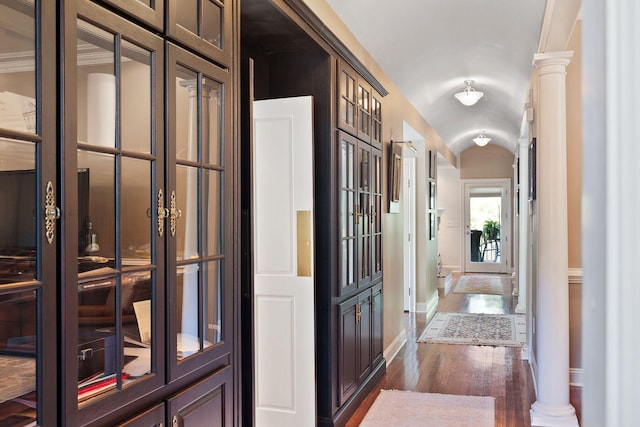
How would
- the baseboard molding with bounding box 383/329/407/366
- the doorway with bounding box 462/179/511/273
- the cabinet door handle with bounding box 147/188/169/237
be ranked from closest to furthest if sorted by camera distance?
the cabinet door handle with bounding box 147/188/169/237 < the baseboard molding with bounding box 383/329/407/366 < the doorway with bounding box 462/179/511/273

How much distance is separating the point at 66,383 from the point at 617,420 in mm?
1259

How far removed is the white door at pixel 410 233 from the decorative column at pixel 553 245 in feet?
14.3

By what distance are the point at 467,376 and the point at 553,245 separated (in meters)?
1.75

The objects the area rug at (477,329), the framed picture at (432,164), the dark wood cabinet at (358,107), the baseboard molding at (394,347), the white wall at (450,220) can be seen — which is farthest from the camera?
the white wall at (450,220)

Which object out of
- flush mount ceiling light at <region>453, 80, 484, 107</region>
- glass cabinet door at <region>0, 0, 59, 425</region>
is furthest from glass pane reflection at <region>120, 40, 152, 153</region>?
flush mount ceiling light at <region>453, 80, 484, 107</region>

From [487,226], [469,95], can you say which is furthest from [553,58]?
[487,226]

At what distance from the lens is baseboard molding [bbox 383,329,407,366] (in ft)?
18.4

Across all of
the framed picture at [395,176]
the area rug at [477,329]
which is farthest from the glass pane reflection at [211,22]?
the area rug at [477,329]

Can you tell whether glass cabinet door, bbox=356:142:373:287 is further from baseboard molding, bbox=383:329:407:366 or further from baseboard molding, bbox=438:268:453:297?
baseboard molding, bbox=438:268:453:297

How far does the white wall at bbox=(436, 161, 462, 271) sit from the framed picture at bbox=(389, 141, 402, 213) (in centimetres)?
868

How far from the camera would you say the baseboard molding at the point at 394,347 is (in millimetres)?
5623

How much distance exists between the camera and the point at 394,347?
595 cm

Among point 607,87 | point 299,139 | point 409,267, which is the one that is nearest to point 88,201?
point 607,87

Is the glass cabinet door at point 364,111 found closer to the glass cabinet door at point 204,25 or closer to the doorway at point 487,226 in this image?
the glass cabinet door at point 204,25
